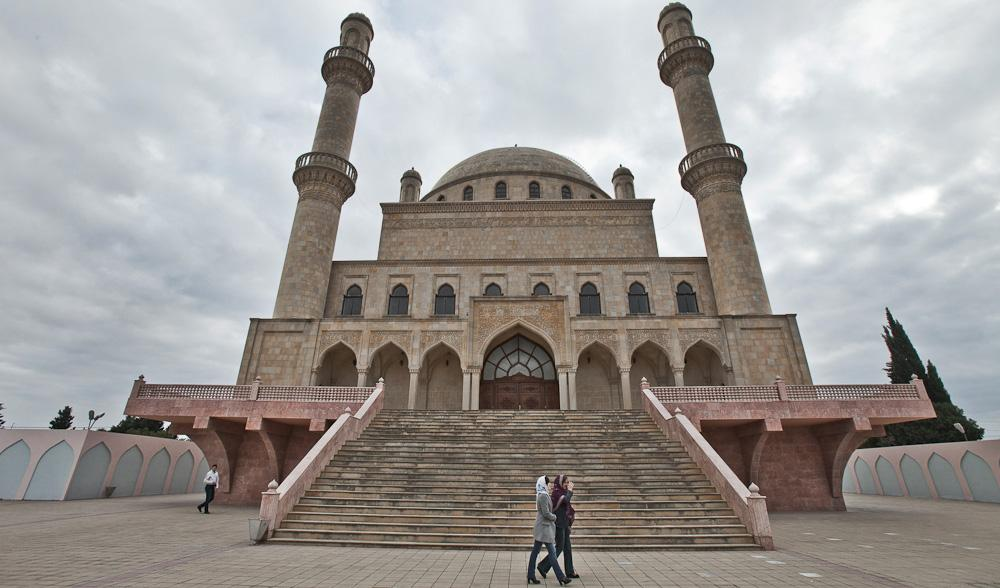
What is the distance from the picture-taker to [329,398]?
45.0 feet

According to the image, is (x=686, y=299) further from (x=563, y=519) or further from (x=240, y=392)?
(x=240, y=392)

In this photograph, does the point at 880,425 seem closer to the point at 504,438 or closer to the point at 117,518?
the point at 504,438

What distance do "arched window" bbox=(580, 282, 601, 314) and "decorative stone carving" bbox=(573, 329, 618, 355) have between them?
1.43m

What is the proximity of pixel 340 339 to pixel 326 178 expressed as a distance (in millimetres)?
7556

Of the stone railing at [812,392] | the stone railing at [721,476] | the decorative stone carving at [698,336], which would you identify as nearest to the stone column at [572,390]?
the stone railing at [721,476]

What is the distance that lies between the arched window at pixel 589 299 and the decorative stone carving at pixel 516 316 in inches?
59.3

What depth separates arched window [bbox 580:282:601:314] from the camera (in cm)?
1898

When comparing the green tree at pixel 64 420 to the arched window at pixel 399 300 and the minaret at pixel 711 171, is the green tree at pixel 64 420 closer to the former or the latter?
the arched window at pixel 399 300

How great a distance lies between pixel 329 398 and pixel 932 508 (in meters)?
18.9

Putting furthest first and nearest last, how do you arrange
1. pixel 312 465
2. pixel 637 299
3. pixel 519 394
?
pixel 637 299 < pixel 519 394 < pixel 312 465

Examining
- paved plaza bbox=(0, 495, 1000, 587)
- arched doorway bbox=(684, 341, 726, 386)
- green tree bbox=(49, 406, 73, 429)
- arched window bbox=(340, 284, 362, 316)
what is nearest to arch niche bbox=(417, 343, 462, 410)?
arched window bbox=(340, 284, 362, 316)

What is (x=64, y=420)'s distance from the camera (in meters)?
39.7

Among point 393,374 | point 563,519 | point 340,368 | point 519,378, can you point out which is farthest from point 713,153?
point 563,519

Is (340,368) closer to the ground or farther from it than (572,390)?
farther from it
